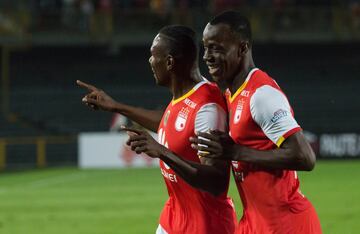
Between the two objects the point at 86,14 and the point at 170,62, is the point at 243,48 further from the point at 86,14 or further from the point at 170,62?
the point at 86,14

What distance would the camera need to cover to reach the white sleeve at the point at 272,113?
14.8 feet

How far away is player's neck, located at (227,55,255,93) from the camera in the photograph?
16.1 ft

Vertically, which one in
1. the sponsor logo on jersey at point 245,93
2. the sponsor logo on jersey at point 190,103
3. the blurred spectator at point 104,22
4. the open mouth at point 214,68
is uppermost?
the open mouth at point 214,68

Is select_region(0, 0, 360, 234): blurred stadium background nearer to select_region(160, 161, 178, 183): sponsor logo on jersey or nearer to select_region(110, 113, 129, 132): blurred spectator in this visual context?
select_region(110, 113, 129, 132): blurred spectator

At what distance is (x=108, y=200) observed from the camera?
17078mm

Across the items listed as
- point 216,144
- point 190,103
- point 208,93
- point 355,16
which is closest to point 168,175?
point 190,103

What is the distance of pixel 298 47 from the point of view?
113 feet

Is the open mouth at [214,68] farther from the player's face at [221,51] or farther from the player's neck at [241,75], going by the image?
the player's neck at [241,75]

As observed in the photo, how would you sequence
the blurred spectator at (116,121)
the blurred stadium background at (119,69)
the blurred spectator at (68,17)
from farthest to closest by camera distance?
the blurred spectator at (68,17), the blurred spectator at (116,121), the blurred stadium background at (119,69)

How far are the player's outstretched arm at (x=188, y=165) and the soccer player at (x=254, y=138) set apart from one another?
0.10m

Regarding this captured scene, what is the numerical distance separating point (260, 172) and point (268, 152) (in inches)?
9.3

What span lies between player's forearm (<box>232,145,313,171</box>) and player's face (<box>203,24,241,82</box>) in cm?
50

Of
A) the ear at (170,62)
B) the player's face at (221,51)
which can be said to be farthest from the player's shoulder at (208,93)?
the player's face at (221,51)

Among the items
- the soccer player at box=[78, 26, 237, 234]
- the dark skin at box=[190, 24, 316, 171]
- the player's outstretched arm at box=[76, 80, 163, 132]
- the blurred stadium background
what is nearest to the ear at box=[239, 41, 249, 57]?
the dark skin at box=[190, 24, 316, 171]
